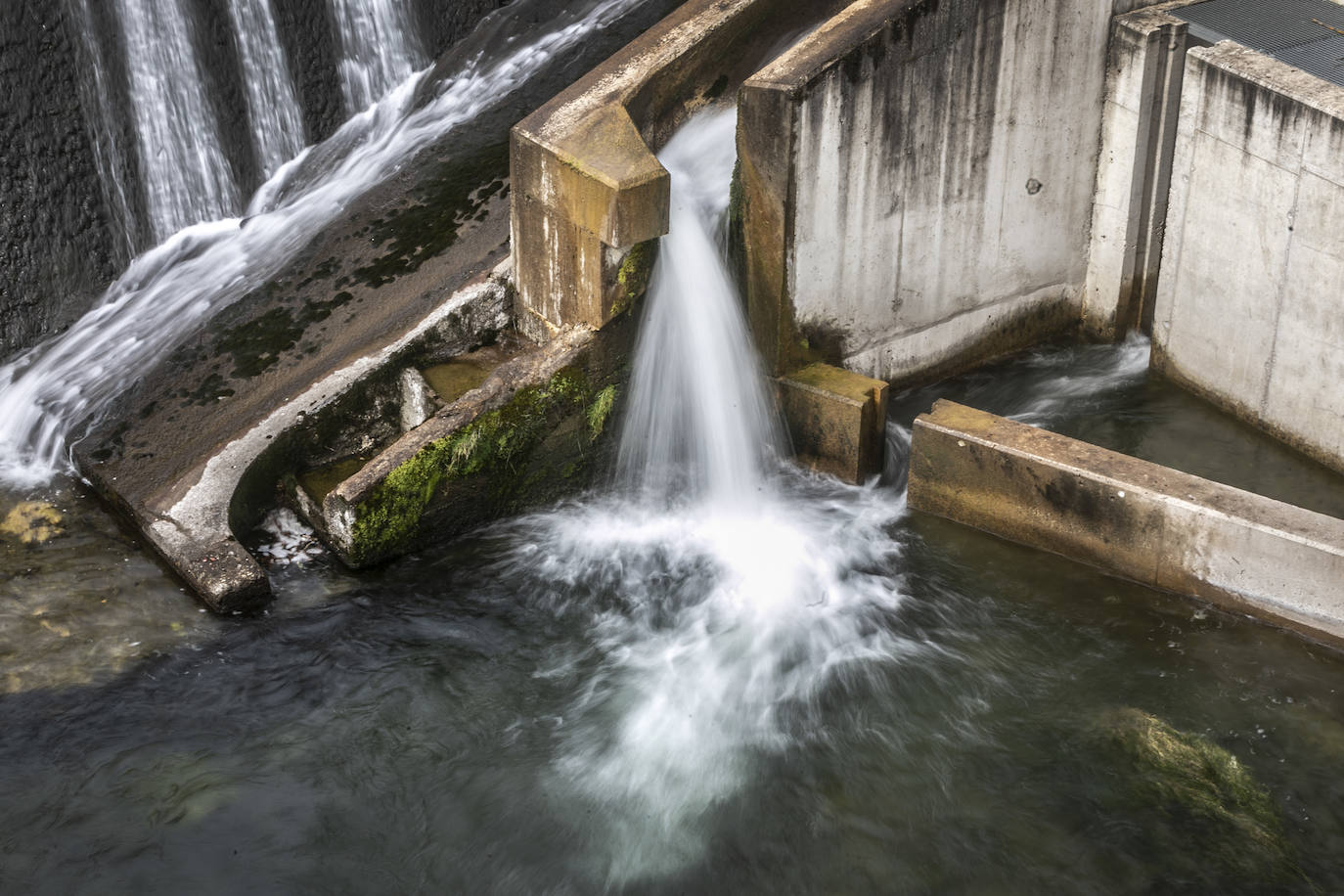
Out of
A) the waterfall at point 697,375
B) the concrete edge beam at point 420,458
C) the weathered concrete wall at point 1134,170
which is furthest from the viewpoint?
the weathered concrete wall at point 1134,170

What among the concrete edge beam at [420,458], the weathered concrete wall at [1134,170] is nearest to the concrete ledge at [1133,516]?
the concrete edge beam at [420,458]

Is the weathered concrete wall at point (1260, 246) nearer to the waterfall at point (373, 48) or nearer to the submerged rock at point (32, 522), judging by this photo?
the waterfall at point (373, 48)

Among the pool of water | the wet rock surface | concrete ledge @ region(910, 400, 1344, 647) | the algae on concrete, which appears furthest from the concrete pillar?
concrete ledge @ region(910, 400, 1344, 647)

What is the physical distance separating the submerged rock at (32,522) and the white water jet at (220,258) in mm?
343

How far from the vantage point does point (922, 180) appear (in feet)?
30.0

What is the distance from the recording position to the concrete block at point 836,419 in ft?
28.7

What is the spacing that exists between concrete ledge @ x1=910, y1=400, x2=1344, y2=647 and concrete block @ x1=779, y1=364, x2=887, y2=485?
0.39m

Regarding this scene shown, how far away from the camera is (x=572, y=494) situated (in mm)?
8789

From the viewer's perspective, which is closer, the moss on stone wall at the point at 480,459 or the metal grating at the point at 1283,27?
the moss on stone wall at the point at 480,459

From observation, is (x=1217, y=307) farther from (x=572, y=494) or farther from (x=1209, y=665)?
(x=572, y=494)

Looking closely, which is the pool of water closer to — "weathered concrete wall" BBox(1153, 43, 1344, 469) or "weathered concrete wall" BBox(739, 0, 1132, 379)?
"weathered concrete wall" BBox(1153, 43, 1344, 469)

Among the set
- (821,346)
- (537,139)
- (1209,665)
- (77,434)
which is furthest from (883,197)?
(77,434)

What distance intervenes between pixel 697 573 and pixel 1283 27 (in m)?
5.88

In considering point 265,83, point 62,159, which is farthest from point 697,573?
point 62,159
